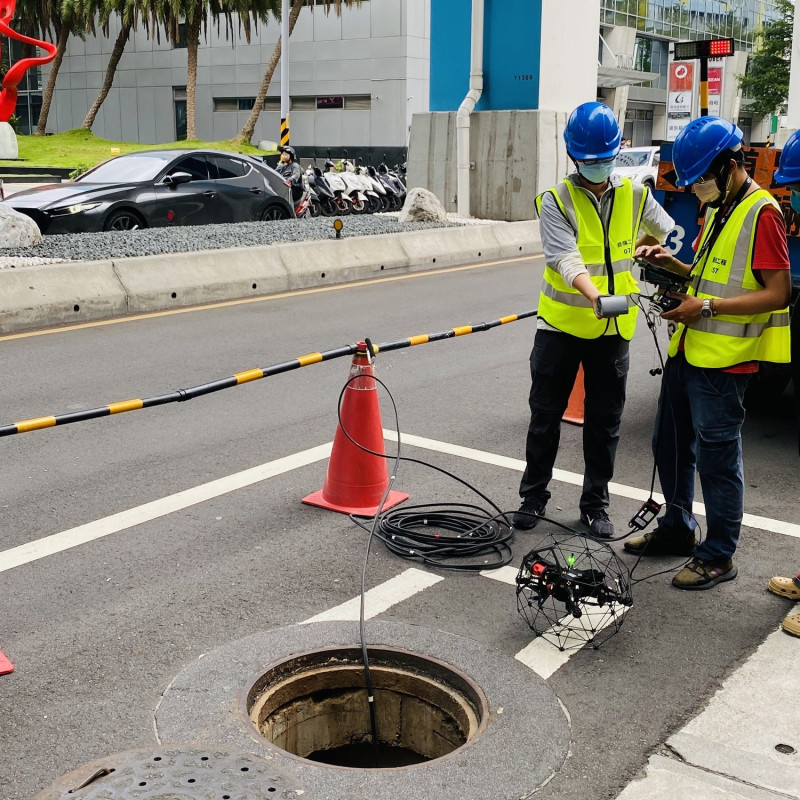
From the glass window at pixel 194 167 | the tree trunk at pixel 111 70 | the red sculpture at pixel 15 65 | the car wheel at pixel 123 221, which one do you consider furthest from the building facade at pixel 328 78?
the car wheel at pixel 123 221

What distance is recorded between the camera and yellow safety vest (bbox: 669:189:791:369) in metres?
4.47

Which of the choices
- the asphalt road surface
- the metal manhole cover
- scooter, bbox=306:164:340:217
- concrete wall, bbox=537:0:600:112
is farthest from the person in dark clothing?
the metal manhole cover

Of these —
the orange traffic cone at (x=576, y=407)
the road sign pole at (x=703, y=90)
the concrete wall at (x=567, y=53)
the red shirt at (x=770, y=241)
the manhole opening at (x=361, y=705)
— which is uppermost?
the concrete wall at (x=567, y=53)

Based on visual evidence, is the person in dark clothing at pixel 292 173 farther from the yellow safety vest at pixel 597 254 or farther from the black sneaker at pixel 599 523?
the black sneaker at pixel 599 523

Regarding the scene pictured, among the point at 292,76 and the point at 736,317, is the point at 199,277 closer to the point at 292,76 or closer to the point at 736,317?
the point at 736,317

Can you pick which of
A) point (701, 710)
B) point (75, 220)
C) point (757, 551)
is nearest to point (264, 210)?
point (75, 220)

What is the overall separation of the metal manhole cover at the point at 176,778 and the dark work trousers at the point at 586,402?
260 centimetres

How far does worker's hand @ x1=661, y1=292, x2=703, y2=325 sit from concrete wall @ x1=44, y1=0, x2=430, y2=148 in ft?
132

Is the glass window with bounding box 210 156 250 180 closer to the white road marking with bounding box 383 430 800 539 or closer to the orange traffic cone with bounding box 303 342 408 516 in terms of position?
the white road marking with bounding box 383 430 800 539

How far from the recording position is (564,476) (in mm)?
6324

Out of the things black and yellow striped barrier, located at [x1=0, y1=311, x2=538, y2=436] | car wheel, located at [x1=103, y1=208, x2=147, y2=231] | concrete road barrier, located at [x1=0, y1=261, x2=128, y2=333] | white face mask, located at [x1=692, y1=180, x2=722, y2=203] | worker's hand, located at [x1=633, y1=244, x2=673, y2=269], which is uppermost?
white face mask, located at [x1=692, y1=180, x2=722, y2=203]

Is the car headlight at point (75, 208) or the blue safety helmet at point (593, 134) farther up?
the blue safety helmet at point (593, 134)

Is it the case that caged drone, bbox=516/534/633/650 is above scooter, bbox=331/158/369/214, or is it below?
below

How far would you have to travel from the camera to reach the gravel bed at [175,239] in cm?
1269
